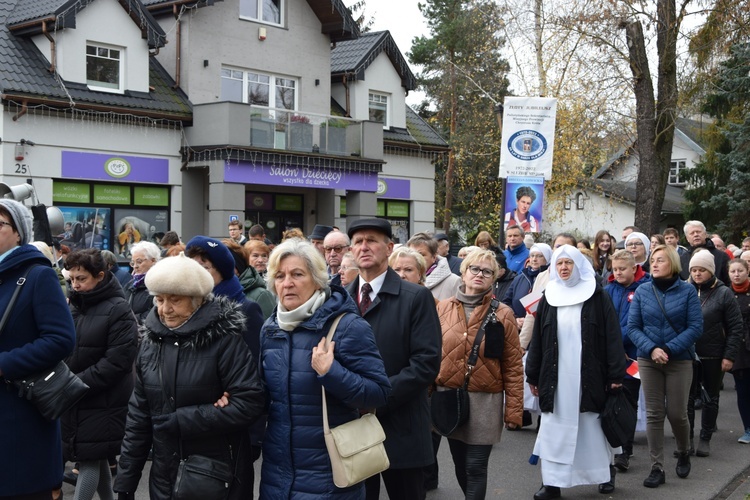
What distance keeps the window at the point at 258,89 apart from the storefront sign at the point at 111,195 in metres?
4.24

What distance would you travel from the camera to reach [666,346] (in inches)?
305

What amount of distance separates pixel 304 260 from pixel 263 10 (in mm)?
22661

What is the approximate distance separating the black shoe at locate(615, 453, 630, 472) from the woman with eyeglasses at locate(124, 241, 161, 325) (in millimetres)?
4548

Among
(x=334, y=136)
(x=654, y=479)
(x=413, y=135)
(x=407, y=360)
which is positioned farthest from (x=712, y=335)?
(x=413, y=135)

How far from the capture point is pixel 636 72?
1962 cm

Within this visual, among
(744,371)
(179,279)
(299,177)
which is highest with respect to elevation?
(299,177)

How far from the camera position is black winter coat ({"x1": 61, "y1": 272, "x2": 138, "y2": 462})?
19.4 feet

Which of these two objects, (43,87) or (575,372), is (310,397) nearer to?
(575,372)

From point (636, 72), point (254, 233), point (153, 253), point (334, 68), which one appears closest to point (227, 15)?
point (334, 68)

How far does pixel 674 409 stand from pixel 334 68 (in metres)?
22.2

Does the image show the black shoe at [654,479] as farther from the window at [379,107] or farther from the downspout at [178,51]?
the window at [379,107]

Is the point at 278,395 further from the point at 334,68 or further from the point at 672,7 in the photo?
the point at 334,68

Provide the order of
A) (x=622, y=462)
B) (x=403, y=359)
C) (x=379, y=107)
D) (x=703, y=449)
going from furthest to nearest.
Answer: (x=379, y=107) → (x=703, y=449) → (x=622, y=462) → (x=403, y=359)

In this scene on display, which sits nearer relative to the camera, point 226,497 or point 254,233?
point 226,497
